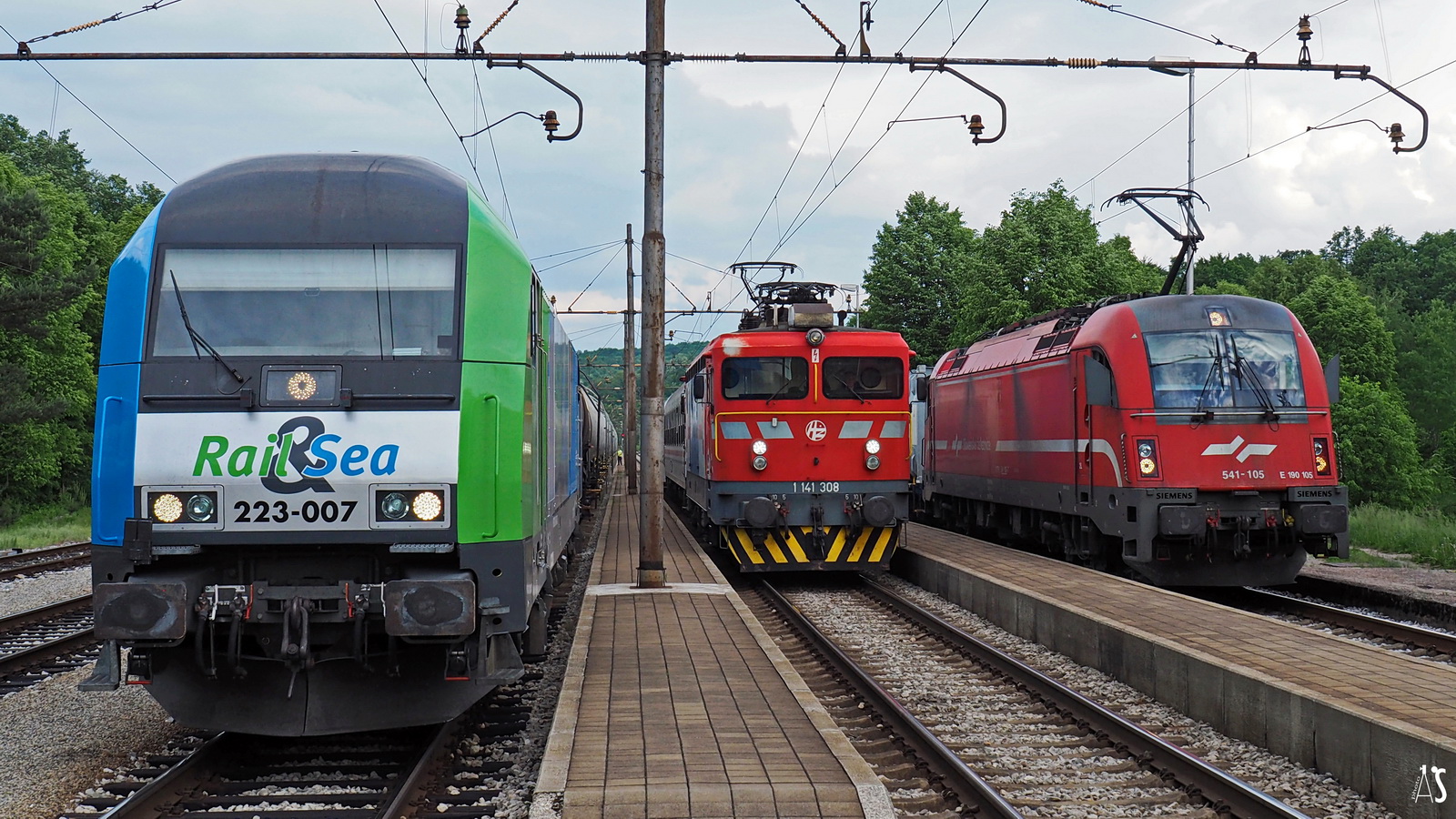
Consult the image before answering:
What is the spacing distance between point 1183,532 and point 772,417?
510 cm

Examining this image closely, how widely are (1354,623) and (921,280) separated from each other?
40.2 metres

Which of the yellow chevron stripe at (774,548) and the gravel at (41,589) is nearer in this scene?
the gravel at (41,589)

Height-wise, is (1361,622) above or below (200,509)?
below

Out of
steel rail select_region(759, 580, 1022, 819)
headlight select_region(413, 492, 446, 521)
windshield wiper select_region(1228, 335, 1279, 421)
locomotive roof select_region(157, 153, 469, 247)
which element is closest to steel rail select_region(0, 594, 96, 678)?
locomotive roof select_region(157, 153, 469, 247)

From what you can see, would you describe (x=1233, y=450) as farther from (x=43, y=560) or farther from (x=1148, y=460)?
(x=43, y=560)

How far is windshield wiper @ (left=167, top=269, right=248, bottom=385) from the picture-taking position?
6238 mm

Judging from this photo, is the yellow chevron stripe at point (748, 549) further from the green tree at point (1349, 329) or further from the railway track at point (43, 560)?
the green tree at point (1349, 329)

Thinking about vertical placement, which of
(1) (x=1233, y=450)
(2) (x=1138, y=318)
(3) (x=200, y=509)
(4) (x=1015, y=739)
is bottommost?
(4) (x=1015, y=739)

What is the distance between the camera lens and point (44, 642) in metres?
10.8

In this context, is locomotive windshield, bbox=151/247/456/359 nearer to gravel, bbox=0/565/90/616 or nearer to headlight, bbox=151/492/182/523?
headlight, bbox=151/492/182/523

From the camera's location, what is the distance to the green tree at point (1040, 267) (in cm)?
3750

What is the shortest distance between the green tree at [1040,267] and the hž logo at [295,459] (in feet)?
108

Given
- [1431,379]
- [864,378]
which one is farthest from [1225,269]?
[864,378]

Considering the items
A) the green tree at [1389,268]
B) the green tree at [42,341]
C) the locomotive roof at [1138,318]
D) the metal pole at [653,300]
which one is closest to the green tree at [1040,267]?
the locomotive roof at [1138,318]
